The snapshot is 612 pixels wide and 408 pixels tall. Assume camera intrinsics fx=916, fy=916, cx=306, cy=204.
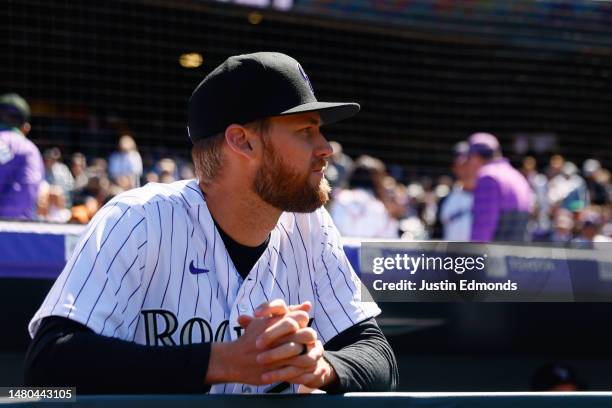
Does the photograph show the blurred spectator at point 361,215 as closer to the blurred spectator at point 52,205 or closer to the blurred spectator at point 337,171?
the blurred spectator at point 337,171

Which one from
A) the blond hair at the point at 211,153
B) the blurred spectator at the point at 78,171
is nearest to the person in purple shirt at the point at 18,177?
the blurred spectator at the point at 78,171

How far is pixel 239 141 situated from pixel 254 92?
0.12 metres

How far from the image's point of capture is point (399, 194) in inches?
373

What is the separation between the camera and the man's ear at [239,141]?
1.94 meters

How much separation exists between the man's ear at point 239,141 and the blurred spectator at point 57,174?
624 centimetres

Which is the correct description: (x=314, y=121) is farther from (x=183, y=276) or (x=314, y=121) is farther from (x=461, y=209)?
(x=461, y=209)

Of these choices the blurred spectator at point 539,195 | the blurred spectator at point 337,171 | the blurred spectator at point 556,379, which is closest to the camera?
the blurred spectator at point 556,379

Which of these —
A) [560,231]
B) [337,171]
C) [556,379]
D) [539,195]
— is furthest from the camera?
[539,195]

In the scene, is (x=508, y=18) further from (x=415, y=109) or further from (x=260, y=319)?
(x=260, y=319)

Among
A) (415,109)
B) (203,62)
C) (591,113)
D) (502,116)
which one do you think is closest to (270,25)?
(203,62)

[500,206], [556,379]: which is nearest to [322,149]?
[556,379]

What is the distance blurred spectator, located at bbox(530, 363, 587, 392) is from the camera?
383 cm

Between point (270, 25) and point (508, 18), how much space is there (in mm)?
2848

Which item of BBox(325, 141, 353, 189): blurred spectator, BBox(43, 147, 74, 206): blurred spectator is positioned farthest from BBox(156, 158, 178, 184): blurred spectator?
BBox(325, 141, 353, 189): blurred spectator
